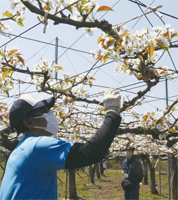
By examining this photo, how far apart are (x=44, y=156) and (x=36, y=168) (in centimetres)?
8

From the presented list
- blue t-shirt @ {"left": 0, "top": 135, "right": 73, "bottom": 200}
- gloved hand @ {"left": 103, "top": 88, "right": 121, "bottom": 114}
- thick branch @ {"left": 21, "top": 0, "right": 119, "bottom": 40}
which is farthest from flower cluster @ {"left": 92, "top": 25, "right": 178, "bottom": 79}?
blue t-shirt @ {"left": 0, "top": 135, "right": 73, "bottom": 200}

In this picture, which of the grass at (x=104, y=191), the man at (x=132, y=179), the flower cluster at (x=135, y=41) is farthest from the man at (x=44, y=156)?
the grass at (x=104, y=191)

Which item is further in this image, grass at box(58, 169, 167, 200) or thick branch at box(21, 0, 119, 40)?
grass at box(58, 169, 167, 200)

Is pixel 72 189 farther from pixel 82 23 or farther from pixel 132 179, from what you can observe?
pixel 82 23

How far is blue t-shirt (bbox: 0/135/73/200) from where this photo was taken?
1146 millimetres

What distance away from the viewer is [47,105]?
1.44 m

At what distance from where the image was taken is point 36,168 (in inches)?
46.6

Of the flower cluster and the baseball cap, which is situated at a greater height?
the flower cluster

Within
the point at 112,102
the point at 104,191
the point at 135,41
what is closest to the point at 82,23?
the point at 135,41

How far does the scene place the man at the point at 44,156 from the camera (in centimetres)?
113

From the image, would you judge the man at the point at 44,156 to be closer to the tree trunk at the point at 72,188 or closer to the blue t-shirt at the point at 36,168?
the blue t-shirt at the point at 36,168

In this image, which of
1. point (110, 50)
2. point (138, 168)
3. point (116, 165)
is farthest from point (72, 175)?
point (116, 165)

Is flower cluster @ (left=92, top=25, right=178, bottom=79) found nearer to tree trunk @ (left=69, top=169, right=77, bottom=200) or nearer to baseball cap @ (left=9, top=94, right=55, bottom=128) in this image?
baseball cap @ (left=9, top=94, right=55, bottom=128)

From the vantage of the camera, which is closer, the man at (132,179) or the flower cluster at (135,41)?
the flower cluster at (135,41)
